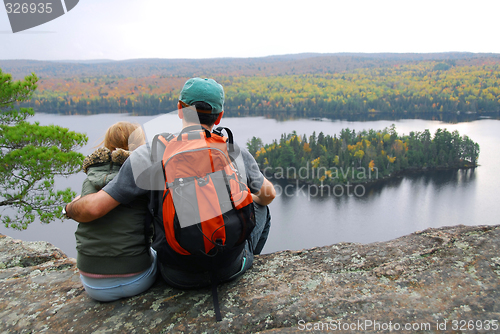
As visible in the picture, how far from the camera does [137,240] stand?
70.7 inches

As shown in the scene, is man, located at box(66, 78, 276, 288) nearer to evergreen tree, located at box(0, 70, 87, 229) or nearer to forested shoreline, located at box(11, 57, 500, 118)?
evergreen tree, located at box(0, 70, 87, 229)

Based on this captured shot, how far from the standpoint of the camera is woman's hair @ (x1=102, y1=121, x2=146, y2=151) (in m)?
1.92

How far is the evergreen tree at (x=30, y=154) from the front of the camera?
693 cm

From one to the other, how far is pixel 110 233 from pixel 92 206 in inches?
7.8

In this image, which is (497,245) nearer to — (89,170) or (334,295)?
(334,295)

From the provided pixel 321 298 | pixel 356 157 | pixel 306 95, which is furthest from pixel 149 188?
pixel 306 95

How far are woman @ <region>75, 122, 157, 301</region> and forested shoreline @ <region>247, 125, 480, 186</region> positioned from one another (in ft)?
145

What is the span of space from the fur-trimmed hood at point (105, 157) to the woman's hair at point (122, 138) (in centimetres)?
10

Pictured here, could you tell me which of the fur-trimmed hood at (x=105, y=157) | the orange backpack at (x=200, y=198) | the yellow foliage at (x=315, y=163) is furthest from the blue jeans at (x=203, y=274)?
the yellow foliage at (x=315, y=163)

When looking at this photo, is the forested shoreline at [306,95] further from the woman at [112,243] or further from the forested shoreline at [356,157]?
the woman at [112,243]

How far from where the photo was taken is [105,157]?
1822 mm

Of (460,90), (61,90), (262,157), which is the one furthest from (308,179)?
(460,90)

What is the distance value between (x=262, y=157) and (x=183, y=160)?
46.3m

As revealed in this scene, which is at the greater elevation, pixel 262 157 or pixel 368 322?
pixel 368 322
